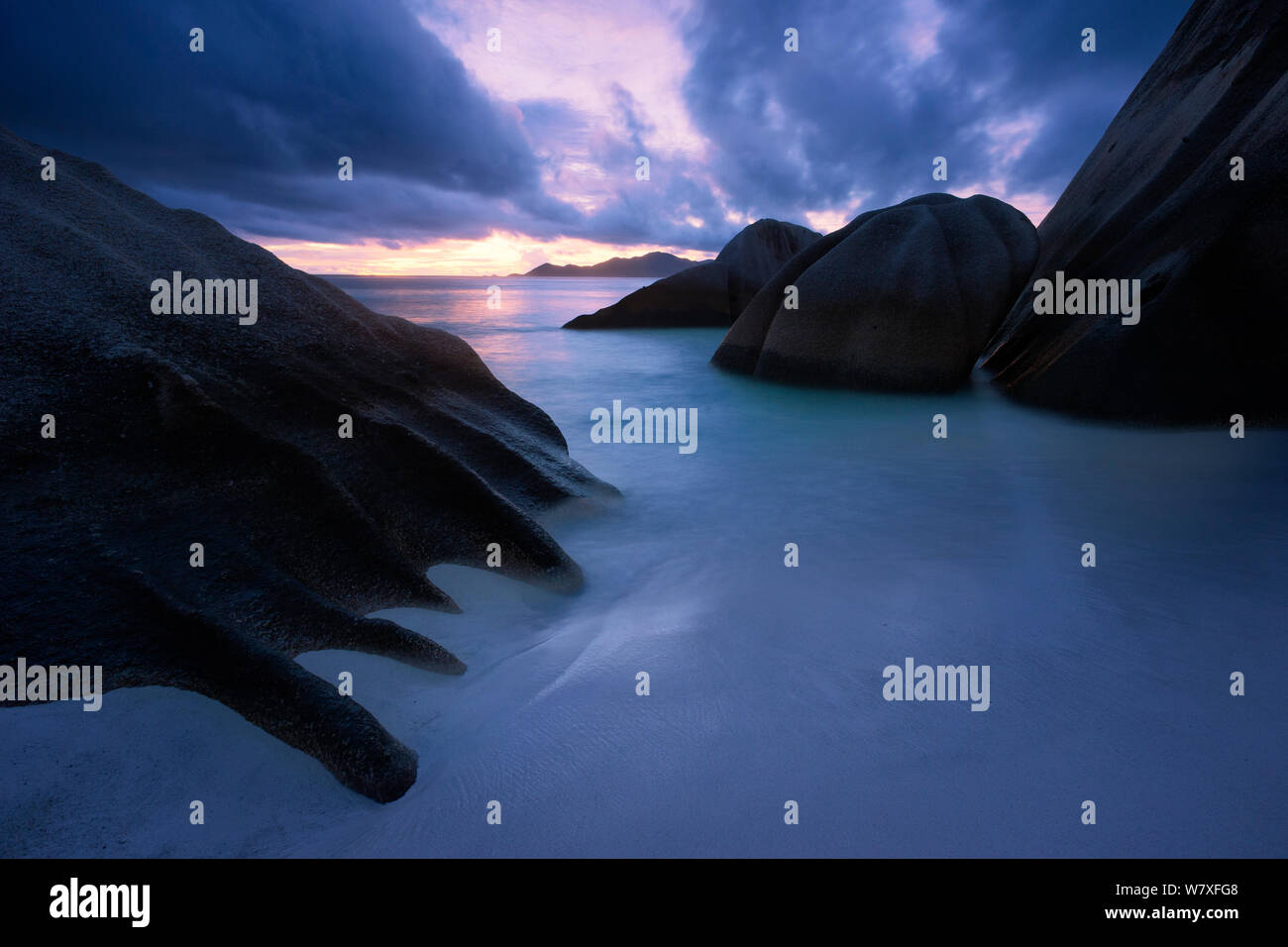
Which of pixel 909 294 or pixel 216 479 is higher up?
pixel 909 294

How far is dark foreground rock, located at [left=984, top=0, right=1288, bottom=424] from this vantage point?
5.95 metres

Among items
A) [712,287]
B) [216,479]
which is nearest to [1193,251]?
[216,479]

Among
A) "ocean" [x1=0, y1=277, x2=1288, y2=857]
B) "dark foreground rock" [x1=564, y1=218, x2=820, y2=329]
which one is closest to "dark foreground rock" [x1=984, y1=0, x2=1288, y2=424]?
"ocean" [x1=0, y1=277, x2=1288, y2=857]

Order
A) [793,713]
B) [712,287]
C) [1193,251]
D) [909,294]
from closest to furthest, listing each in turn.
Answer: [793,713] < [1193,251] < [909,294] < [712,287]

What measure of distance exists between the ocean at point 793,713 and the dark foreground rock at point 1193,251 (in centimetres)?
201

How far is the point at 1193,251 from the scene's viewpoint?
6301mm

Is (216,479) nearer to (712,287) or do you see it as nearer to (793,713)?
(793,713)

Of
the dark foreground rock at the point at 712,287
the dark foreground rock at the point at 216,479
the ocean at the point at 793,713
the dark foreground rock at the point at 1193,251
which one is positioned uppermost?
the dark foreground rock at the point at 712,287

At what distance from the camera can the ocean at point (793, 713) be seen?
1825mm

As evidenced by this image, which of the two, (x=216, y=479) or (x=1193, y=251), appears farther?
(x=1193, y=251)

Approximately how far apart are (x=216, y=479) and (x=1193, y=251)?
8612mm

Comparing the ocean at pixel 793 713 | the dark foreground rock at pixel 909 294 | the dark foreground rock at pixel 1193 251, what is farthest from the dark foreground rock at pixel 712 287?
the ocean at pixel 793 713

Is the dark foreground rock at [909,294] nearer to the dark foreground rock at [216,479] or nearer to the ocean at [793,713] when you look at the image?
the ocean at [793,713]
